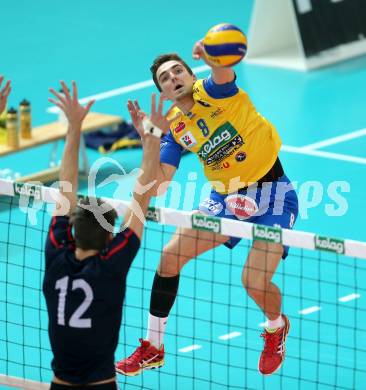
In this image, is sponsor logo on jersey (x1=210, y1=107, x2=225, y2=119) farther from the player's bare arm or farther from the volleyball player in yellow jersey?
the player's bare arm

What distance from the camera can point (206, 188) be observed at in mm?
15523

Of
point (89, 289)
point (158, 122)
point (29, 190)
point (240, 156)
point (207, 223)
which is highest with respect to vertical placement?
point (158, 122)

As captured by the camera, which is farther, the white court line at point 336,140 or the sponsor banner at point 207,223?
the white court line at point 336,140

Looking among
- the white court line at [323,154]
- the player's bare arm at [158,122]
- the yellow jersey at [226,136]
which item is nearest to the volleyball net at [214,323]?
the player's bare arm at [158,122]

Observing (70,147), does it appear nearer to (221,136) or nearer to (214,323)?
(221,136)

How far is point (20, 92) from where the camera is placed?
19766 millimetres

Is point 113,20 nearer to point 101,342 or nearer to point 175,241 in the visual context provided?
point 175,241

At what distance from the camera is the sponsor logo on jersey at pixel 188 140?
34.7ft

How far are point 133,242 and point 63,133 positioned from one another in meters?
8.43

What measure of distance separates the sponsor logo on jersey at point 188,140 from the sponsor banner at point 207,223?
5.13 feet

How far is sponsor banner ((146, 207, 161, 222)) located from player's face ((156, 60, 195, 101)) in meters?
1.46

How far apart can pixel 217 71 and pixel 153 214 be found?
1.72 metres

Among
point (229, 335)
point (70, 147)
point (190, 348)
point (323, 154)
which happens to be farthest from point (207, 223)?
point (323, 154)

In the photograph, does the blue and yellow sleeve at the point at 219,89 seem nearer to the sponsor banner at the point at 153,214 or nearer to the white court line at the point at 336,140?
the sponsor banner at the point at 153,214
